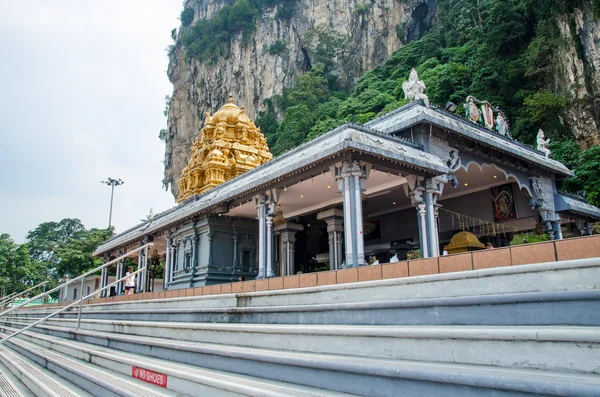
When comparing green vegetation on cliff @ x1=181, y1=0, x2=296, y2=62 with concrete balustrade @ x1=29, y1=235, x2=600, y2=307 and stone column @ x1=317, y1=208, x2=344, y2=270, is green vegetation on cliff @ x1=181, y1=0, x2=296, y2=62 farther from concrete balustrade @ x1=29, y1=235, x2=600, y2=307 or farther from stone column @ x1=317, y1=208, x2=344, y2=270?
concrete balustrade @ x1=29, y1=235, x2=600, y2=307

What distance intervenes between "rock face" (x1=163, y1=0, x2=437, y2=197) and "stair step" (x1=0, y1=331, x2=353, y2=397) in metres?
61.4

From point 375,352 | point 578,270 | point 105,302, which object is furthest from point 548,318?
point 105,302

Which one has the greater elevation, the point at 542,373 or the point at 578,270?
the point at 578,270

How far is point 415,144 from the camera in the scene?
14.7 m

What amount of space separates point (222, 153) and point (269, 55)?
47992 millimetres

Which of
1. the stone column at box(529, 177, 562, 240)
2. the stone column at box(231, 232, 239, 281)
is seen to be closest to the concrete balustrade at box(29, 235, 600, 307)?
the stone column at box(231, 232, 239, 281)

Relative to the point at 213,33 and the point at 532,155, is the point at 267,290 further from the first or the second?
the point at 213,33

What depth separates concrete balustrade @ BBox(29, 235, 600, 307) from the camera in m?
5.19

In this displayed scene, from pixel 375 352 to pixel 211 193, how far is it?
51.5 feet

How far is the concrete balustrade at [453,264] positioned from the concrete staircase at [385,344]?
22 cm

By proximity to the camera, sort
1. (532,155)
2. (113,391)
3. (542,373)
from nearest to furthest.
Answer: (542,373) < (113,391) < (532,155)

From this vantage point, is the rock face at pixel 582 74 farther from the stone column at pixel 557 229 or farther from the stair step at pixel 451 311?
the stair step at pixel 451 311

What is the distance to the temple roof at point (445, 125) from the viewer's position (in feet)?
49.0

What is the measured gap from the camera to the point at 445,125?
15203mm
